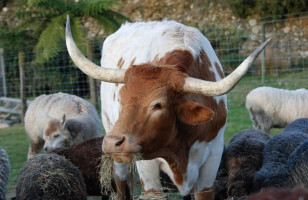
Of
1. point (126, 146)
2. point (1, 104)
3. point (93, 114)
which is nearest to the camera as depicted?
point (126, 146)

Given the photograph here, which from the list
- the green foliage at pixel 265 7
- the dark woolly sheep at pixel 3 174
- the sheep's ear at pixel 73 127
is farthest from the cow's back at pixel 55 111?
the green foliage at pixel 265 7

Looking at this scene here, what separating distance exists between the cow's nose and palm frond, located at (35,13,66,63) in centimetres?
1050

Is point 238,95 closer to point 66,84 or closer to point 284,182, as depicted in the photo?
point 66,84

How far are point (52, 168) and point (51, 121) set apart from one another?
3.12 meters

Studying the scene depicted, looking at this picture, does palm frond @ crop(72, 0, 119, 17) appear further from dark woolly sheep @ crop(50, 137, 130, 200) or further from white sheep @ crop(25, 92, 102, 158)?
dark woolly sheep @ crop(50, 137, 130, 200)

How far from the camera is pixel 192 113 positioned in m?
4.07

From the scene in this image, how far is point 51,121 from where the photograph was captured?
8195 millimetres

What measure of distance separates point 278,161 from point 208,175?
127cm

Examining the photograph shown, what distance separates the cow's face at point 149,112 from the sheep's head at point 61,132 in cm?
410

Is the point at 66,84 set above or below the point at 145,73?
below

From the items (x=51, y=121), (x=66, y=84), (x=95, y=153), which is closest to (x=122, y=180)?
(x=95, y=153)

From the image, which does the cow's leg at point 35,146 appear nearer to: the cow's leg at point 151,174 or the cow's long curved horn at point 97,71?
the cow's leg at point 151,174

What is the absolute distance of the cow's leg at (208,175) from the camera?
16.0 ft

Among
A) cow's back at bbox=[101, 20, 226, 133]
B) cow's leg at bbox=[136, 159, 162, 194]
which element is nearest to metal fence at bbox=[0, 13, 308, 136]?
cow's back at bbox=[101, 20, 226, 133]
